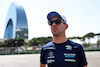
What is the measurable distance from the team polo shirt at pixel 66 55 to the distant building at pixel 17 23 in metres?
99.2

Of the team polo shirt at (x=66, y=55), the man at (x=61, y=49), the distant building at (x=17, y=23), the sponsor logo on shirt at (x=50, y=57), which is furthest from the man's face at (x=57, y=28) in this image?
the distant building at (x=17, y=23)

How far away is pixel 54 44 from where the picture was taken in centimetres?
188

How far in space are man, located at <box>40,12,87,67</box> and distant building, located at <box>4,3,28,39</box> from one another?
325ft

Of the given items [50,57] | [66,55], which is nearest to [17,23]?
[50,57]

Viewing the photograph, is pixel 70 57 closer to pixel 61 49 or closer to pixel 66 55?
pixel 66 55

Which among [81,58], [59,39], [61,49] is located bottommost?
[81,58]

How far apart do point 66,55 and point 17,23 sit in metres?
99.9

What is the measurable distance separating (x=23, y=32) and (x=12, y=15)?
16.9m

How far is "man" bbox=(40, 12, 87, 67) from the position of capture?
1764mm

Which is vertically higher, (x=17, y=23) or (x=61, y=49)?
(x=17, y=23)

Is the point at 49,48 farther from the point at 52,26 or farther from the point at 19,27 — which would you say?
the point at 19,27

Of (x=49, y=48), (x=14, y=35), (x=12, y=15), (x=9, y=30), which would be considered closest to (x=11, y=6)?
(x=12, y=15)

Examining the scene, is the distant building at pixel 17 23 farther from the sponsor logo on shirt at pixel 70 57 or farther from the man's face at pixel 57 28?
the sponsor logo on shirt at pixel 70 57

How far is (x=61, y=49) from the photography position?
181 cm
